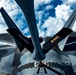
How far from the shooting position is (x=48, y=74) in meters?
17.0

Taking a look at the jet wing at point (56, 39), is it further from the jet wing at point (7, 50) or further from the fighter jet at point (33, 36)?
the jet wing at point (7, 50)

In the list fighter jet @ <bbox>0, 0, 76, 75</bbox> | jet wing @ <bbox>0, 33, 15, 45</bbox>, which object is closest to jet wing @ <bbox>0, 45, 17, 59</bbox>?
jet wing @ <bbox>0, 33, 15, 45</bbox>

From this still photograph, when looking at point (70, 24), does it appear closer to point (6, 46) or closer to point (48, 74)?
point (48, 74)

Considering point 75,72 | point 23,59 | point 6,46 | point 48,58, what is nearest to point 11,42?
point 6,46

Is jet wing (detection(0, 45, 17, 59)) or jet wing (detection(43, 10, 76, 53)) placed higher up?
jet wing (detection(43, 10, 76, 53))

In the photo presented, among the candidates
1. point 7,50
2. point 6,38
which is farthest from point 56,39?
point 6,38

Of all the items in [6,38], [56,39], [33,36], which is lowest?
[6,38]

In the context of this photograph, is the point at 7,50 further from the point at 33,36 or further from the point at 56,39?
the point at 33,36

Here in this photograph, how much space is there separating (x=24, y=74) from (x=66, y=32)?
4.39 m

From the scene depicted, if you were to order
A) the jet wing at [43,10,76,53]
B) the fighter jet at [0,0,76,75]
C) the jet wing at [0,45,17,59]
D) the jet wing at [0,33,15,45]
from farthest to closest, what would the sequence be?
the jet wing at [0,33,15,45]
the jet wing at [0,45,17,59]
the jet wing at [43,10,76,53]
the fighter jet at [0,0,76,75]

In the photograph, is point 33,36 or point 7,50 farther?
point 7,50

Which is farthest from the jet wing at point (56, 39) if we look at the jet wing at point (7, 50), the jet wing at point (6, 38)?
the jet wing at point (6, 38)

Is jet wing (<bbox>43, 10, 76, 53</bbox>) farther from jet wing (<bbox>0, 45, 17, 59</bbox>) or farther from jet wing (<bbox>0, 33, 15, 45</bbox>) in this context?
jet wing (<bbox>0, 33, 15, 45</bbox>)

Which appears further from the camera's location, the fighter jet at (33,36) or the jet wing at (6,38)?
the jet wing at (6,38)
